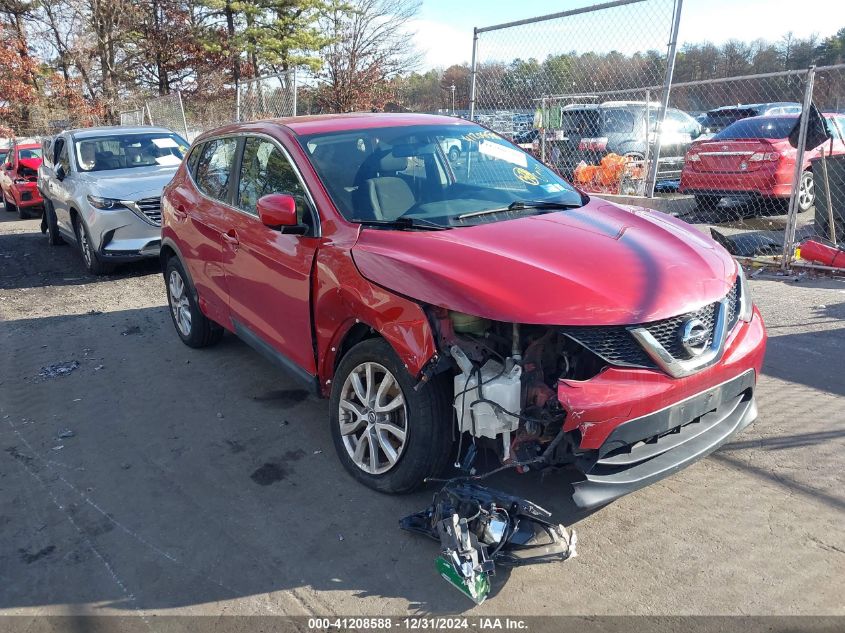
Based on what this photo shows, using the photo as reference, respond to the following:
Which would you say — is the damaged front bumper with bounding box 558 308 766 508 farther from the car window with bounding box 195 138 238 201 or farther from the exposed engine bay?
the car window with bounding box 195 138 238 201

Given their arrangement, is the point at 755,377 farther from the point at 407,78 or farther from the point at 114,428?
the point at 407,78

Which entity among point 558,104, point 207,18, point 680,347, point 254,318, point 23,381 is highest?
point 207,18

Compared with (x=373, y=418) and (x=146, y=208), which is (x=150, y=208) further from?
(x=373, y=418)

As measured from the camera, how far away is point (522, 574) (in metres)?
2.92

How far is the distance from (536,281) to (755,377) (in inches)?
51.1

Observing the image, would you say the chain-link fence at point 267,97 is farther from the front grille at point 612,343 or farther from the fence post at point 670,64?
the front grille at point 612,343

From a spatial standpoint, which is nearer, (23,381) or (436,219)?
(436,219)

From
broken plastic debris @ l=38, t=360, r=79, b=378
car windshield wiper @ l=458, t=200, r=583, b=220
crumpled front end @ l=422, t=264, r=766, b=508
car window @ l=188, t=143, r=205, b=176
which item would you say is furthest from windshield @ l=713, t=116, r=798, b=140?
broken plastic debris @ l=38, t=360, r=79, b=378

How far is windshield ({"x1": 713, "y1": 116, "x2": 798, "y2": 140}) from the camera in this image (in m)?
10.5

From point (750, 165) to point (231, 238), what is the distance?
8.08m

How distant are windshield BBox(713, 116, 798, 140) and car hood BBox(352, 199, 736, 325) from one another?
803 cm

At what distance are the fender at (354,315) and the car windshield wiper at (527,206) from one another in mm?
751

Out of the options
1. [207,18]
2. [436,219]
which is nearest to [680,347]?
[436,219]

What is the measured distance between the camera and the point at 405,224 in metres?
3.63
